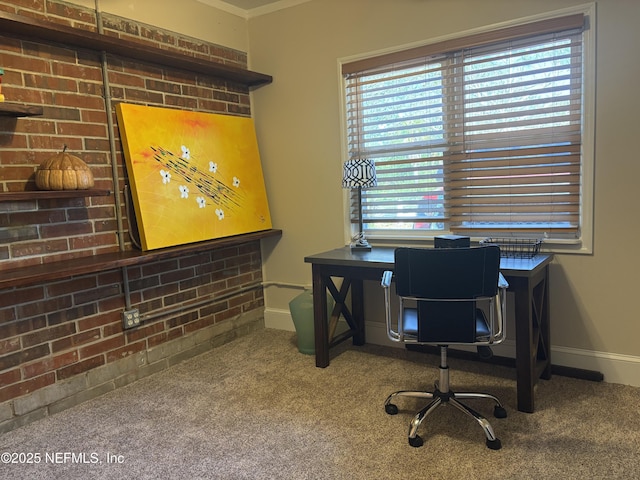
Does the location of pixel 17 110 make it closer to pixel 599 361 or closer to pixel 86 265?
pixel 86 265

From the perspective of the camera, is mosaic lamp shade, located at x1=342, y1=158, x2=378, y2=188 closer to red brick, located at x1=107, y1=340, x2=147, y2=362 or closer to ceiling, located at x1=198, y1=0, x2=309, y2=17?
ceiling, located at x1=198, y1=0, x2=309, y2=17

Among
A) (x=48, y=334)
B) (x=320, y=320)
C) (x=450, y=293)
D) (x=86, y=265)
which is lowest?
(x=320, y=320)

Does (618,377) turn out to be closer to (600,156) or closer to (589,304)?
(589,304)

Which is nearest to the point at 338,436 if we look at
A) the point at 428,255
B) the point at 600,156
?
the point at 428,255

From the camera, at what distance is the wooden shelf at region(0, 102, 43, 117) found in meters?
2.16

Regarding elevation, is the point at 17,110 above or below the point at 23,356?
above

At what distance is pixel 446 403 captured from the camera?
2.34m

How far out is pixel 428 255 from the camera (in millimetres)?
1981

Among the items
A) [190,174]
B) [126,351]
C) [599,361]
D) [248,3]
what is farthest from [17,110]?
[599,361]

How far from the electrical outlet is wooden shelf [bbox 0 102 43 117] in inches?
48.4

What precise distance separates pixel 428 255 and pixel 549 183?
4.01 feet

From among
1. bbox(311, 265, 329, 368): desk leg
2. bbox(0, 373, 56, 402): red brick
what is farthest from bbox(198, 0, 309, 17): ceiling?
bbox(0, 373, 56, 402): red brick

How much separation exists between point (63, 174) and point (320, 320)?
1.66 m

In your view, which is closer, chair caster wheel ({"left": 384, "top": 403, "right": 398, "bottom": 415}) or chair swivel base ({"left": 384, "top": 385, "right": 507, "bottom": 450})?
chair swivel base ({"left": 384, "top": 385, "right": 507, "bottom": 450})
